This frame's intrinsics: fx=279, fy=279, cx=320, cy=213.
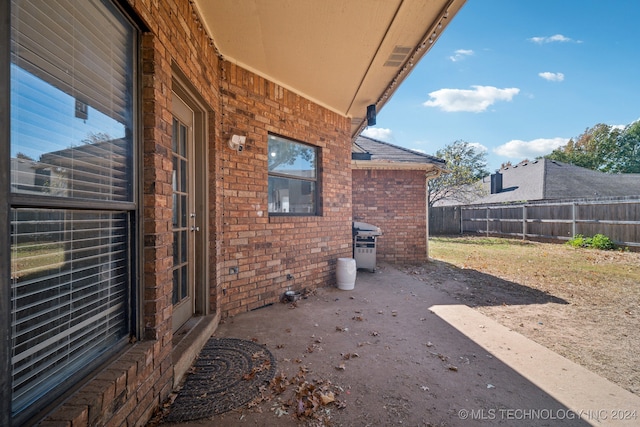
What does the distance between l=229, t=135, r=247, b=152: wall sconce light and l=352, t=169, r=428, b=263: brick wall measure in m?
4.99

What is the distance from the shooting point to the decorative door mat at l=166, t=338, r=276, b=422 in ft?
6.18

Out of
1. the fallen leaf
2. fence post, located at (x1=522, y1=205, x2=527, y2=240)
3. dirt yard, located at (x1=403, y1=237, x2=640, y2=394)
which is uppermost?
fence post, located at (x1=522, y1=205, x2=527, y2=240)

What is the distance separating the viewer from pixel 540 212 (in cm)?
1231

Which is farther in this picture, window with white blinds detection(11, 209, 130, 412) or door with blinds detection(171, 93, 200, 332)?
door with blinds detection(171, 93, 200, 332)

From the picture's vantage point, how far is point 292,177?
443 centimetres

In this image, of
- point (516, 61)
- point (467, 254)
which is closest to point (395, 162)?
point (467, 254)

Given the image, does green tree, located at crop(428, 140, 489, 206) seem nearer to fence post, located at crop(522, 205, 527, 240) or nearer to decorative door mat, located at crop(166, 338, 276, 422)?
fence post, located at crop(522, 205, 527, 240)

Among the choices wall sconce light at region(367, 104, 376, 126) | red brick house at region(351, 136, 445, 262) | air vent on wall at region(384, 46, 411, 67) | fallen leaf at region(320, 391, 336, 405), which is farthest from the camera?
red brick house at region(351, 136, 445, 262)

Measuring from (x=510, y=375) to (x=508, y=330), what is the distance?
1.12m

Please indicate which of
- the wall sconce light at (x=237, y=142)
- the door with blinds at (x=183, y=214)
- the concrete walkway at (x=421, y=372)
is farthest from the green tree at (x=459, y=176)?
the door with blinds at (x=183, y=214)

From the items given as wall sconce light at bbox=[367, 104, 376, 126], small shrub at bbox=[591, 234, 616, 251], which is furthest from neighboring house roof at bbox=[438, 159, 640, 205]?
wall sconce light at bbox=[367, 104, 376, 126]

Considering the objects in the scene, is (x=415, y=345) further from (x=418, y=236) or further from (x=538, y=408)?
(x=418, y=236)

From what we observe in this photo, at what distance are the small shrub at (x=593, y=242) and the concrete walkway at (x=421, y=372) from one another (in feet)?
30.8

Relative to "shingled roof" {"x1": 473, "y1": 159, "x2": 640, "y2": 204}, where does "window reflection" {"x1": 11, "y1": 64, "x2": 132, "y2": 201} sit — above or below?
below
